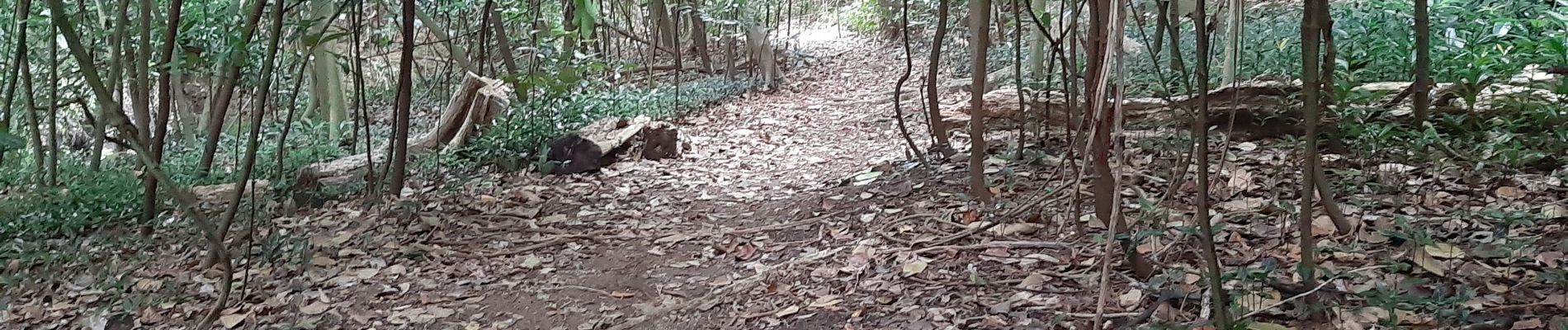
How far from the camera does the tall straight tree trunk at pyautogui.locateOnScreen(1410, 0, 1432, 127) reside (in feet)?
11.1

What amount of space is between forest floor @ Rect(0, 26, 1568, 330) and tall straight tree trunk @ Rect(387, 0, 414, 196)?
184 mm

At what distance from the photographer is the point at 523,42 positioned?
8.31m

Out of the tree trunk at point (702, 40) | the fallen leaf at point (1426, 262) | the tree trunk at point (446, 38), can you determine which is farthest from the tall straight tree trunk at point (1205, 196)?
the tree trunk at point (702, 40)

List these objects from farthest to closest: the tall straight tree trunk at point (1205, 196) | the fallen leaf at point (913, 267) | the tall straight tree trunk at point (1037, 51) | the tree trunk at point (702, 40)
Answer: the tree trunk at point (702, 40)
the tall straight tree trunk at point (1037, 51)
the fallen leaf at point (913, 267)
the tall straight tree trunk at point (1205, 196)

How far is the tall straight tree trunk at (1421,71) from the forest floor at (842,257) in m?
0.41

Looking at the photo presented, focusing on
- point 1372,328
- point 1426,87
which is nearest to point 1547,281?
point 1372,328

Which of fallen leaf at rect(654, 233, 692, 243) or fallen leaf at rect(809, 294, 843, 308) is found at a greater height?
fallen leaf at rect(654, 233, 692, 243)

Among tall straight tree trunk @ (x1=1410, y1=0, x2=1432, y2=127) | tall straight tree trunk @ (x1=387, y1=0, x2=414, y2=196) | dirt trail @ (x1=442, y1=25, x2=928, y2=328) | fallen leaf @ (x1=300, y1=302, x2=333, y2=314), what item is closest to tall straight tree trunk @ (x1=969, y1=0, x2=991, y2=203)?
dirt trail @ (x1=442, y1=25, x2=928, y2=328)

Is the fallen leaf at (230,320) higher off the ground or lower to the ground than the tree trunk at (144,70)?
lower

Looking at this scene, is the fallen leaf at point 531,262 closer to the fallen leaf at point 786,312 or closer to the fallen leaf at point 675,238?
the fallen leaf at point 675,238

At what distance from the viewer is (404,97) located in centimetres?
442

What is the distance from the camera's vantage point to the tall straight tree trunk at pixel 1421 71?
3.40 m

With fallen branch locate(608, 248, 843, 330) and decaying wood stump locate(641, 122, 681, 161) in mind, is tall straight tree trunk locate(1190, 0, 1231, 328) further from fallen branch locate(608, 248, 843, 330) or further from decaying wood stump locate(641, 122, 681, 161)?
decaying wood stump locate(641, 122, 681, 161)

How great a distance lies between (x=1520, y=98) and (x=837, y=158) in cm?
313
